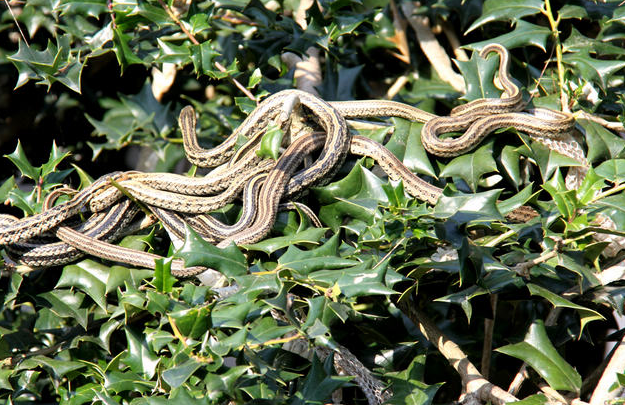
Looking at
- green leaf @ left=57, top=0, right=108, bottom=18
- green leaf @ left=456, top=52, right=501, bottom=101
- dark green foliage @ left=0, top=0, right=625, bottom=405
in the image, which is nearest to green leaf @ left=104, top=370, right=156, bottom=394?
dark green foliage @ left=0, top=0, right=625, bottom=405

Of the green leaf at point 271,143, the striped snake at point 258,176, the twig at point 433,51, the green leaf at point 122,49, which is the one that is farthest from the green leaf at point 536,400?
the green leaf at point 122,49

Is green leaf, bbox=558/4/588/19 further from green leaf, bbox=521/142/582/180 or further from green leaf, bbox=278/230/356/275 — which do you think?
green leaf, bbox=278/230/356/275

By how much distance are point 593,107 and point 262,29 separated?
6.28 feet

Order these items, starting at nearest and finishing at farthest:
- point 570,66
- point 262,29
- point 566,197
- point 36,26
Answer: point 566,197 → point 570,66 → point 262,29 → point 36,26

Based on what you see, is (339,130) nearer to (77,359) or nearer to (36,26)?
(77,359)

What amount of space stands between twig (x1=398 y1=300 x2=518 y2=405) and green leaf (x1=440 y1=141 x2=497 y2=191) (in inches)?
24.4

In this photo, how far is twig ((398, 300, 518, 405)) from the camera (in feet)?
7.75

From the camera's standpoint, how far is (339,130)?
3.00m

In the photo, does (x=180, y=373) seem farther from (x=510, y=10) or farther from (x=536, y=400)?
(x=510, y=10)

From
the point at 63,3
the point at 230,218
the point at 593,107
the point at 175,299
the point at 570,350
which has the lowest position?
the point at 570,350

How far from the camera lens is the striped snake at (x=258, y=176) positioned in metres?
2.78

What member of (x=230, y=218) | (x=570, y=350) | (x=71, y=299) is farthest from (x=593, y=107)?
(x=71, y=299)

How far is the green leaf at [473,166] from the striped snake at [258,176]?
8cm

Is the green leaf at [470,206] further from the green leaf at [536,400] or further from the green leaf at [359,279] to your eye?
the green leaf at [536,400]
